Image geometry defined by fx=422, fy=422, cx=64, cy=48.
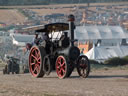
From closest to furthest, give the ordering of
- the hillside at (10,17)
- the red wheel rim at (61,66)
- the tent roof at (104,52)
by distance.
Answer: the red wheel rim at (61,66) → the tent roof at (104,52) → the hillside at (10,17)

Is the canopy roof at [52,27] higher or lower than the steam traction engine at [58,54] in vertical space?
higher

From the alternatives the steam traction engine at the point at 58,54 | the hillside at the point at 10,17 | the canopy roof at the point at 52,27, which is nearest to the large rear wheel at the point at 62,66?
the steam traction engine at the point at 58,54

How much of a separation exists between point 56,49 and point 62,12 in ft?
457

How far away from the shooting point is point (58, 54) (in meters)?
12.3

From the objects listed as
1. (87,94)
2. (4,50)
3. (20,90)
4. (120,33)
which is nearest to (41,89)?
(20,90)

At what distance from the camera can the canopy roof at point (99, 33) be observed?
65.2 meters

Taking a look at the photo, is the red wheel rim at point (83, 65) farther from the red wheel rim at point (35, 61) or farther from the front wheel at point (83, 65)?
the red wheel rim at point (35, 61)

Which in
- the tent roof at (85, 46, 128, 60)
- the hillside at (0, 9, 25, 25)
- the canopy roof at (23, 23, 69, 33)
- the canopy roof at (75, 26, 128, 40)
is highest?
the hillside at (0, 9, 25, 25)

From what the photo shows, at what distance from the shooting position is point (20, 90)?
8609mm

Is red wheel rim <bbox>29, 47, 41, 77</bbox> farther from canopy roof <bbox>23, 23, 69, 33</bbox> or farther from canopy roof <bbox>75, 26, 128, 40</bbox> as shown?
canopy roof <bbox>75, 26, 128, 40</bbox>

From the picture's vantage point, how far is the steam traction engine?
1198cm

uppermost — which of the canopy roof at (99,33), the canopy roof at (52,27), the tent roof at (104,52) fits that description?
the canopy roof at (52,27)

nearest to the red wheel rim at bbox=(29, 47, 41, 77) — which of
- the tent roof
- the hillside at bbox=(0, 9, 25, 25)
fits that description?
the tent roof

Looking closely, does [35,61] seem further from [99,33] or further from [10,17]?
[10,17]
